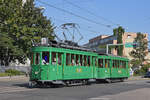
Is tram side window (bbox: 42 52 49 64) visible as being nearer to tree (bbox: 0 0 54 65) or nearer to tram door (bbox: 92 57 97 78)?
tram door (bbox: 92 57 97 78)

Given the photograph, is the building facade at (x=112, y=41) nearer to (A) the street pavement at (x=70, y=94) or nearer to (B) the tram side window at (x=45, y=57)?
(B) the tram side window at (x=45, y=57)

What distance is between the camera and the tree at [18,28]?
42.6m

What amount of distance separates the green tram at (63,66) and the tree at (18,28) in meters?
19.2

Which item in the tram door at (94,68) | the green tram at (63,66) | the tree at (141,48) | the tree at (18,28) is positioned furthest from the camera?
the tree at (141,48)

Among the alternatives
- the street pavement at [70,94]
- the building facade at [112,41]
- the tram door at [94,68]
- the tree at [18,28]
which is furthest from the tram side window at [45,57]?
the building facade at [112,41]

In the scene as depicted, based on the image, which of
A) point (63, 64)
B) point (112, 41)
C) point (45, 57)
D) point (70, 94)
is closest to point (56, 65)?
point (63, 64)

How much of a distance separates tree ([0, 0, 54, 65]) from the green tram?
19232mm

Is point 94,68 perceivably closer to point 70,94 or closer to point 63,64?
point 63,64

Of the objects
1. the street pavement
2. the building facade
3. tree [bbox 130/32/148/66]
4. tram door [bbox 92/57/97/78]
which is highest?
the building facade

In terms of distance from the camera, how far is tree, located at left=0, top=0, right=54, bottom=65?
42.6m

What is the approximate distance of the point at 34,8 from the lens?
47.2 metres

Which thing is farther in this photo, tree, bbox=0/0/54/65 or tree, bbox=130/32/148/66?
tree, bbox=130/32/148/66

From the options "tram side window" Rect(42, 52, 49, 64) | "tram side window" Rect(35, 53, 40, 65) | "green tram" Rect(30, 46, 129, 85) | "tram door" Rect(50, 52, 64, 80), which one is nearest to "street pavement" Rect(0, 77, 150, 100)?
"green tram" Rect(30, 46, 129, 85)

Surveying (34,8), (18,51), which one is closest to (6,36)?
(18,51)
